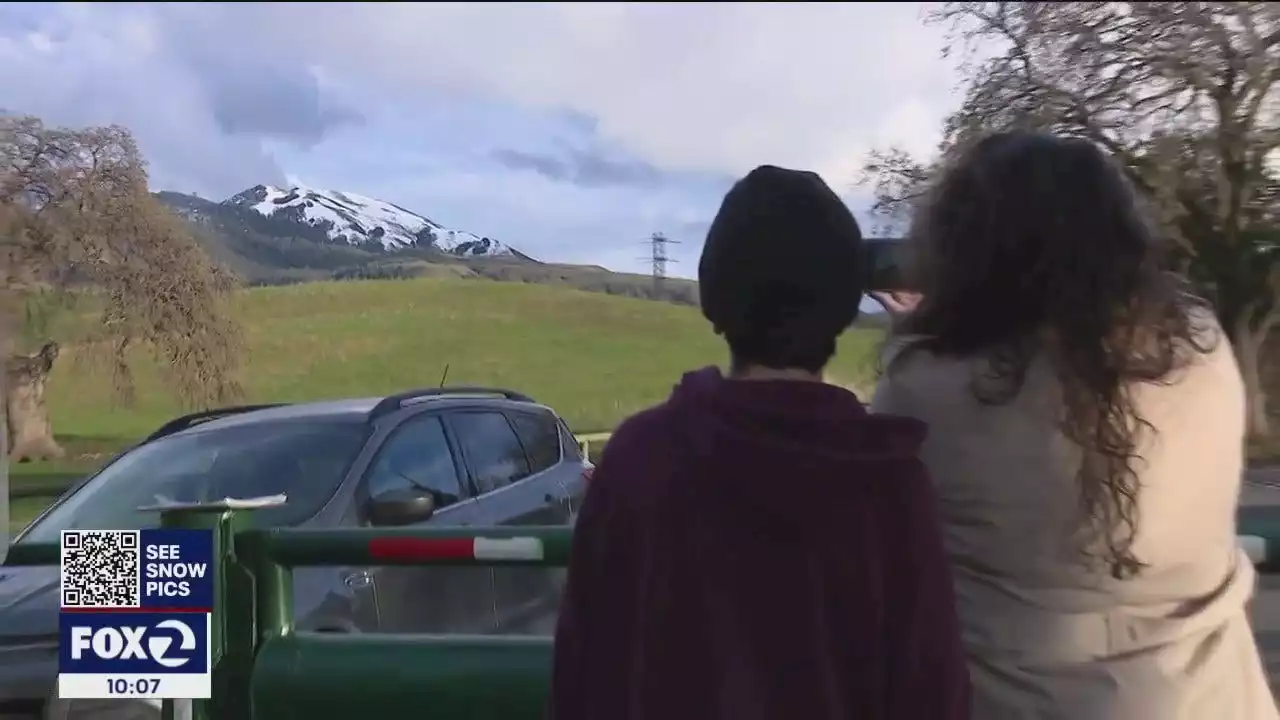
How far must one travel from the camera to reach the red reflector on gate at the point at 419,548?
299 cm

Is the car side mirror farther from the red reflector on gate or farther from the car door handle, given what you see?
A: the red reflector on gate

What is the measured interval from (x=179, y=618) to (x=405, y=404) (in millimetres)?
2720

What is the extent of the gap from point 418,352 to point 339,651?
1516 centimetres

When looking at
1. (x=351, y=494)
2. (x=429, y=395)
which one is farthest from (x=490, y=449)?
(x=351, y=494)

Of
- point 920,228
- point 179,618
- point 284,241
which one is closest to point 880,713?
point 920,228

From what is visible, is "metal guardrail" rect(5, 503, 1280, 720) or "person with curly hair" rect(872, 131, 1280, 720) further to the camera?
"metal guardrail" rect(5, 503, 1280, 720)

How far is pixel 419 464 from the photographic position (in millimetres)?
5793

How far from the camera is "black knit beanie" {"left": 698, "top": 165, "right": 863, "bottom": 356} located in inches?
62.8

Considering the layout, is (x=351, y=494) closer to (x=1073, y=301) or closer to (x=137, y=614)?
(x=137, y=614)

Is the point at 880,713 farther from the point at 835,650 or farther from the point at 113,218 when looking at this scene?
the point at 113,218

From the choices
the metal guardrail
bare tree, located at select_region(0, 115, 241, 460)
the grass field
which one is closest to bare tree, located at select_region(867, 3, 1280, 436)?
the grass field

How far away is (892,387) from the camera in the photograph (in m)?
1.76

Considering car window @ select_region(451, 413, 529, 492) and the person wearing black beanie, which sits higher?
the person wearing black beanie

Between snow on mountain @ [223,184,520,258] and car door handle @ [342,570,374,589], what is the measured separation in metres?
4.06
